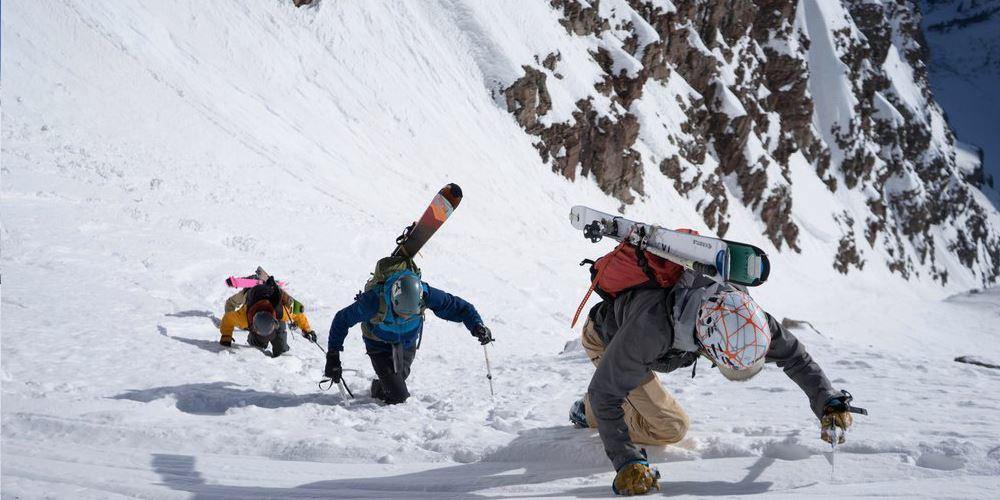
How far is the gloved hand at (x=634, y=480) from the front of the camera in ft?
9.25

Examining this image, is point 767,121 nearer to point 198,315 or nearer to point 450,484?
point 198,315

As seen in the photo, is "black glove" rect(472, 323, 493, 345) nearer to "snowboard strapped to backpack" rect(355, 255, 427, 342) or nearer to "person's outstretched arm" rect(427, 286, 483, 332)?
"person's outstretched arm" rect(427, 286, 483, 332)

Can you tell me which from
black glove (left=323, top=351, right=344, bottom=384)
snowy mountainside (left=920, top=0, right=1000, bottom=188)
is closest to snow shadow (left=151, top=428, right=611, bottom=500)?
black glove (left=323, top=351, right=344, bottom=384)

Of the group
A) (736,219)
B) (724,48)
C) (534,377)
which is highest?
(724,48)

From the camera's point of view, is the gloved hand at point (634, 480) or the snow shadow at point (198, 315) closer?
the gloved hand at point (634, 480)

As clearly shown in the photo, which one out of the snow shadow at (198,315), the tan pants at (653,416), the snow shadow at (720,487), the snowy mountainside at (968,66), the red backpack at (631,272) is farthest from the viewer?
the snowy mountainside at (968,66)

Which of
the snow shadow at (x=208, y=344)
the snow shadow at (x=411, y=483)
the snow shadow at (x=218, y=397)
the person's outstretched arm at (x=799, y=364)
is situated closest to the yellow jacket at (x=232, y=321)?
the snow shadow at (x=208, y=344)

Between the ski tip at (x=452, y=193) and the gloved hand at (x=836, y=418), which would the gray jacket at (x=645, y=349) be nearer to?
the gloved hand at (x=836, y=418)

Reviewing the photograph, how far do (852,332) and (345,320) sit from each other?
32717mm

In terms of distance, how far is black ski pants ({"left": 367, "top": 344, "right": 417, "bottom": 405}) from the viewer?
193 inches

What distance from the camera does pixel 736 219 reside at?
1993 inches

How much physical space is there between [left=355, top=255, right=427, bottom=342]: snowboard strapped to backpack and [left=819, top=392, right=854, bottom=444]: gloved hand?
2.85 metres

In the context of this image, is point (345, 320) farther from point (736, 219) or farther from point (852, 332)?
point (736, 219)

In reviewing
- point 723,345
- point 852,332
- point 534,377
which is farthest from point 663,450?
point 852,332
